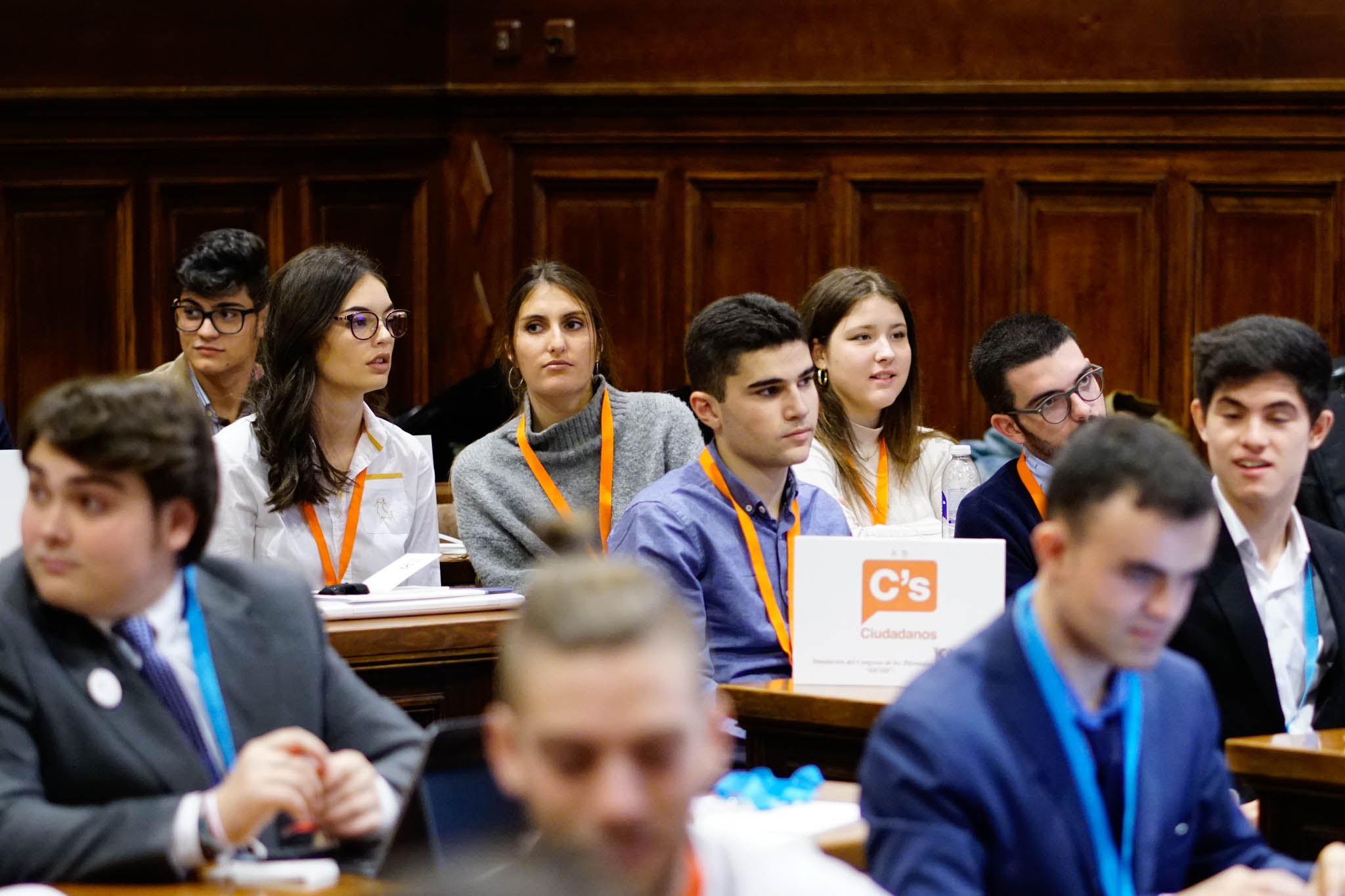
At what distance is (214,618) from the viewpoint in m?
2.31

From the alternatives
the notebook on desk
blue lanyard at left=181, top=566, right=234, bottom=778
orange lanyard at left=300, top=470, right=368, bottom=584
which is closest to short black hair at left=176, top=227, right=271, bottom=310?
orange lanyard at left=300, top=470, right=368, bottom=584

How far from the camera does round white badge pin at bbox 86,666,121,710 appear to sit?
215cm

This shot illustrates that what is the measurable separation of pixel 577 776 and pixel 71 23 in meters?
5.54

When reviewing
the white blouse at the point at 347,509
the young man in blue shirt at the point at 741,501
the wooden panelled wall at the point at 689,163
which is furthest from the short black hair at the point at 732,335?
the wooden panelled wall at the point at 689,163

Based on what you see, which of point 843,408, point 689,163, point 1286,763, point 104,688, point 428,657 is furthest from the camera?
point 689,163

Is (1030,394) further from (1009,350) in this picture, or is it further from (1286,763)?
(1286,763)

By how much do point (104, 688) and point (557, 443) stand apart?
2.45 m

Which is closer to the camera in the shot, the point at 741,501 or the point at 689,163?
the point at 741,501

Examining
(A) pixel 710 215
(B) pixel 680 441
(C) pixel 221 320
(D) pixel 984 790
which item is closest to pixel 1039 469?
(B) pixel 680 441

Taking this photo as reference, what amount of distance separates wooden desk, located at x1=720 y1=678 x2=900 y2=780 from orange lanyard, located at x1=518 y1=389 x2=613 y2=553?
128 centimetres

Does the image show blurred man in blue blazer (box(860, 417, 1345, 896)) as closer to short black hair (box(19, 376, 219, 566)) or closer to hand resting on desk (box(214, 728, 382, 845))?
hand resting on desk (box(214, 728, 382, 845))

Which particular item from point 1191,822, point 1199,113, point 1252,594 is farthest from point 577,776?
point 1199,113

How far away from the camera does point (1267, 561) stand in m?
3.13

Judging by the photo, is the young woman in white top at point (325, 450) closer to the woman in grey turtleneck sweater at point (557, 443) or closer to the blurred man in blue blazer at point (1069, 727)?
the woman in grey turtleneck sweater at point (557, 443)
